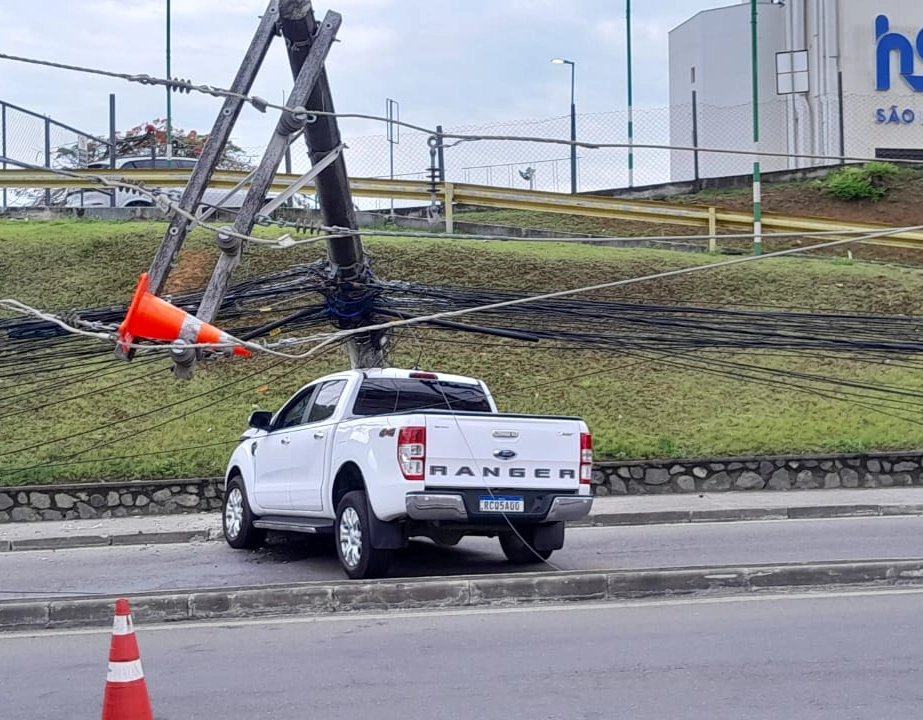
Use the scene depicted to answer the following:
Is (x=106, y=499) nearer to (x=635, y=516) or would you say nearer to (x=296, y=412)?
(x=296, y=412)

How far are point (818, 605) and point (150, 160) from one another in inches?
930

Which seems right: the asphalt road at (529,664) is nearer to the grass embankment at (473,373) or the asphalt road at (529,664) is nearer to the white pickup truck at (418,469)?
the white pickup truck at (418,469)

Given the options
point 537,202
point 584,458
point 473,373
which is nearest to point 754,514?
point 584,458

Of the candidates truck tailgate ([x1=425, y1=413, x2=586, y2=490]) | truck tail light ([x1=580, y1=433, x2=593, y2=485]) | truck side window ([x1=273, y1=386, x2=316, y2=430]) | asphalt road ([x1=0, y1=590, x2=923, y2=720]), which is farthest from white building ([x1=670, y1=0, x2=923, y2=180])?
asphalt road ([x1=0, y1=590, x2=923, y2=720])

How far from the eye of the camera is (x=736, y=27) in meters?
38.0

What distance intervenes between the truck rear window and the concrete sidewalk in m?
3.67

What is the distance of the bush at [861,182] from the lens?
28.4 metres

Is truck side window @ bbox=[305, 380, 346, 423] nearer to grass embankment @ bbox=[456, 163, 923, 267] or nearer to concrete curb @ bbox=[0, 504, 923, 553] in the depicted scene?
concrete curb @ bbox=[0, 504, 923, 553]

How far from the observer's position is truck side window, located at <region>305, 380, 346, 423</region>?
11.2m

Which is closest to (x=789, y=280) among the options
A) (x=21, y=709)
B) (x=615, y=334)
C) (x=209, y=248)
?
(x=615, y=334)

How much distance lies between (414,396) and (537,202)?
15583 millimetres

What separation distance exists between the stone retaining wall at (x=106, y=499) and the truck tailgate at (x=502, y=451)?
685cm

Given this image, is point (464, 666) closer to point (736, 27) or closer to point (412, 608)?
point (412, 608)

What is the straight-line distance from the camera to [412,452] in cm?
962
